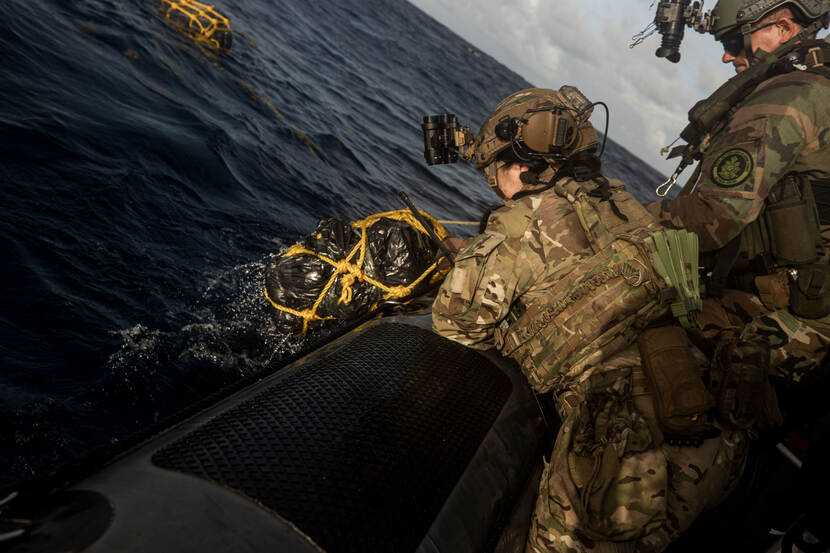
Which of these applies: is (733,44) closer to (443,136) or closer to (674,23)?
(674,23)

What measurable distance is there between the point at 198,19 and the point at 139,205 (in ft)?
29.5

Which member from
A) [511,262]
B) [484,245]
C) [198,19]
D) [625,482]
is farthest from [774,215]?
[198,19]

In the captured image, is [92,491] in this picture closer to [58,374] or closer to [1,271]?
[58,374]

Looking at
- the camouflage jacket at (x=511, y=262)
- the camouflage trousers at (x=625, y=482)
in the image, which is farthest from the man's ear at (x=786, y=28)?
the camouflage trousers at (x=625, y=482)

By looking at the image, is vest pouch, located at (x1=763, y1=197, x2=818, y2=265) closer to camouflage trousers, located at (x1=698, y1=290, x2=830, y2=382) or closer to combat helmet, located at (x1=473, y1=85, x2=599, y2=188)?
→ camouflage trousers, located at (x1=698, y1=290, x2=830, y2=382)

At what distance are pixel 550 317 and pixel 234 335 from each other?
275cm

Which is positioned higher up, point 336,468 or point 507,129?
point 507,129

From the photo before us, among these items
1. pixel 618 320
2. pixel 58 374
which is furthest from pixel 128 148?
pixel 618 320

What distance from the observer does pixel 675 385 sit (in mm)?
2066

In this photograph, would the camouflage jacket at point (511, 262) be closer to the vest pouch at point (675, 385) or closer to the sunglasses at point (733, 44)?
the vest pouch at point (675, 385)

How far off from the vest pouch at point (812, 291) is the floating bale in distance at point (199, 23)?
1255cm

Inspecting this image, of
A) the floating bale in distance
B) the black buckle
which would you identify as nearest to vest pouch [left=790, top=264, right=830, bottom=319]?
the black buckle

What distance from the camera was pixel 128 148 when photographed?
18.3 feet

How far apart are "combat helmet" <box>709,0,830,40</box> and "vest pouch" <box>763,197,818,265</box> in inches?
51.0
